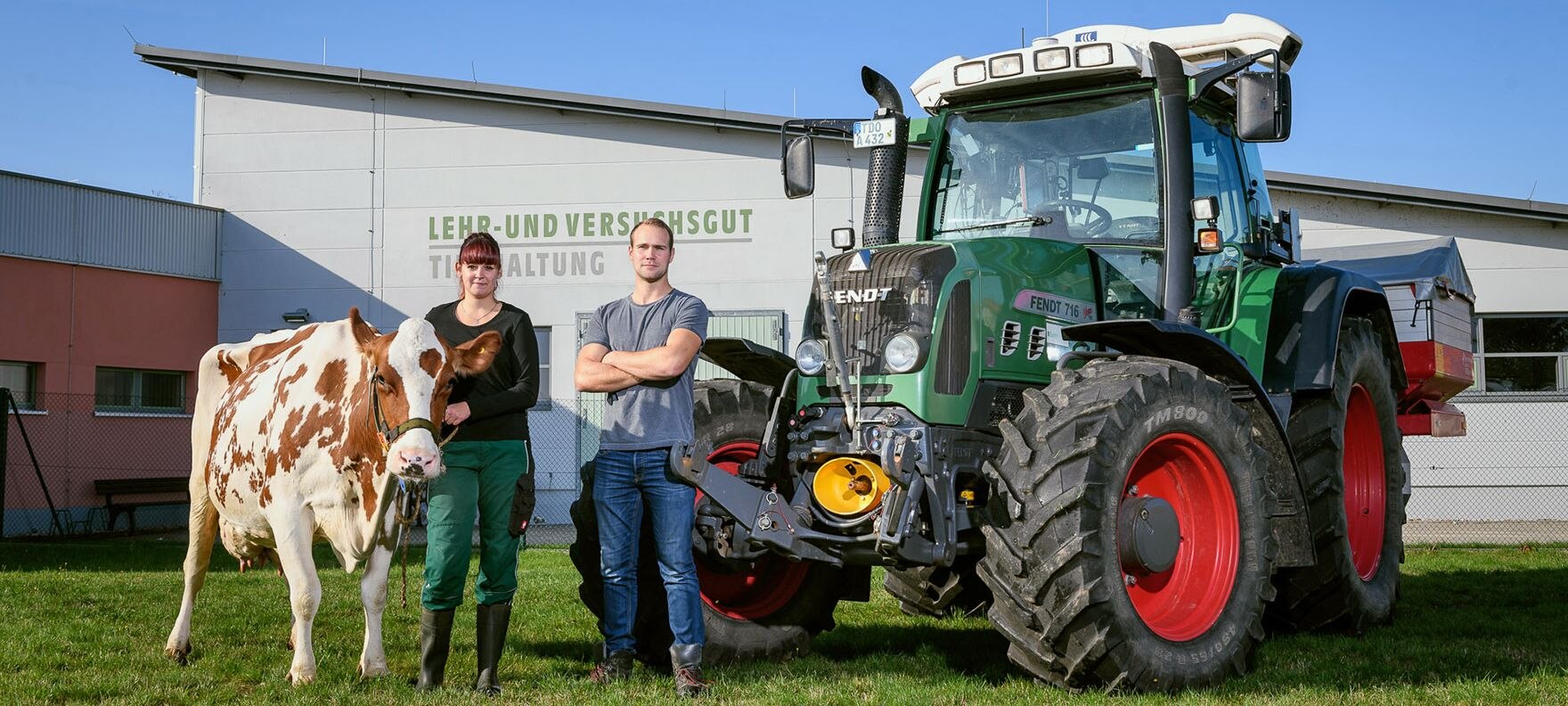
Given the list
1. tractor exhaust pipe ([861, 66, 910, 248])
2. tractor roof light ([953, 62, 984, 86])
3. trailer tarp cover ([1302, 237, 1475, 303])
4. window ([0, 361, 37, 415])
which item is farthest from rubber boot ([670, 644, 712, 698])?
window ([0, 361, 37, 415])

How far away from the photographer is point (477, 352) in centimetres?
584

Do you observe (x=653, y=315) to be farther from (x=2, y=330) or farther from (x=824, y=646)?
(x=2, y=330)

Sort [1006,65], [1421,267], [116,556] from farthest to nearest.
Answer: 1. [116,556]
2. [1421,267]
3. [1006,65]

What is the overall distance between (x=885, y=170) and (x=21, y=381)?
57.9 ft

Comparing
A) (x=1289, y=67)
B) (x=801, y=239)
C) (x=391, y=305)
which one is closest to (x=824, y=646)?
(x=1289, y=67)

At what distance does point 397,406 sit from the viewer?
18.7 feet

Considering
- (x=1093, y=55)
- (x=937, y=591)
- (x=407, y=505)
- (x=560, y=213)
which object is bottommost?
(x=937, y=591)

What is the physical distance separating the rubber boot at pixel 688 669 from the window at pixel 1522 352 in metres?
17.5

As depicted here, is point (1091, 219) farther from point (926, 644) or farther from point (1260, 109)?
point (926, 644)

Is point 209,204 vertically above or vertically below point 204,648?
above

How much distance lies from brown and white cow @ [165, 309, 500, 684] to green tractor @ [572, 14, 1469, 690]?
35.7 inches

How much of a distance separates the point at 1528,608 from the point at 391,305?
17022mm

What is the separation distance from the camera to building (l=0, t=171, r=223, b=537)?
65.0ft

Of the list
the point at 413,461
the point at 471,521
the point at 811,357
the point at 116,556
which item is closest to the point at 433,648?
the point at 471,521
